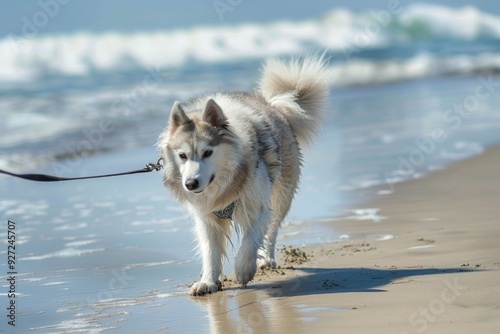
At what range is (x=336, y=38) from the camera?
139 ft

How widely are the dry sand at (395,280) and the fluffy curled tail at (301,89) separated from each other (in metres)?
0.87

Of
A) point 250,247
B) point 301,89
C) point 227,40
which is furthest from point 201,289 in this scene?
point 227,40

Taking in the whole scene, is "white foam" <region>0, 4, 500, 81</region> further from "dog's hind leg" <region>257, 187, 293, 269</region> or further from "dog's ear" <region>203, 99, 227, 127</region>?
"dog's ear" <region>203, 99, 227, 127</region>

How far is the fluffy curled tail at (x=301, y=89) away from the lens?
7.48 metres

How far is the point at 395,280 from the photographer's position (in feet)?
17.6

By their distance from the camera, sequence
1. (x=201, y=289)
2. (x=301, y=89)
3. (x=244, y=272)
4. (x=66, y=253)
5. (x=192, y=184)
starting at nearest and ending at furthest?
(x=192, y=184) → (x=201, y=289) → (x=244, y=272) → (x=66, y=253) → (x=301, y=89)

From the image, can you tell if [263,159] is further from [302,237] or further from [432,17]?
[432,17]

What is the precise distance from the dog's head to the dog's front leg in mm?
399

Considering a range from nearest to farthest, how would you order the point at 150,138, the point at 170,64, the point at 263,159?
the point at 263,159 → the point at 150,138 → the point at 170,64

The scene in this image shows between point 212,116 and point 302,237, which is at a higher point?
point 212,116

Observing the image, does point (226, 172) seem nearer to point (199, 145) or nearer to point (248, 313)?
point (199, 145)

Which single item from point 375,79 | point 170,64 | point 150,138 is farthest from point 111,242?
point 170,64

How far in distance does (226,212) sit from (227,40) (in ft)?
119

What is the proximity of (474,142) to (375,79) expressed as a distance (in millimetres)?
15499
